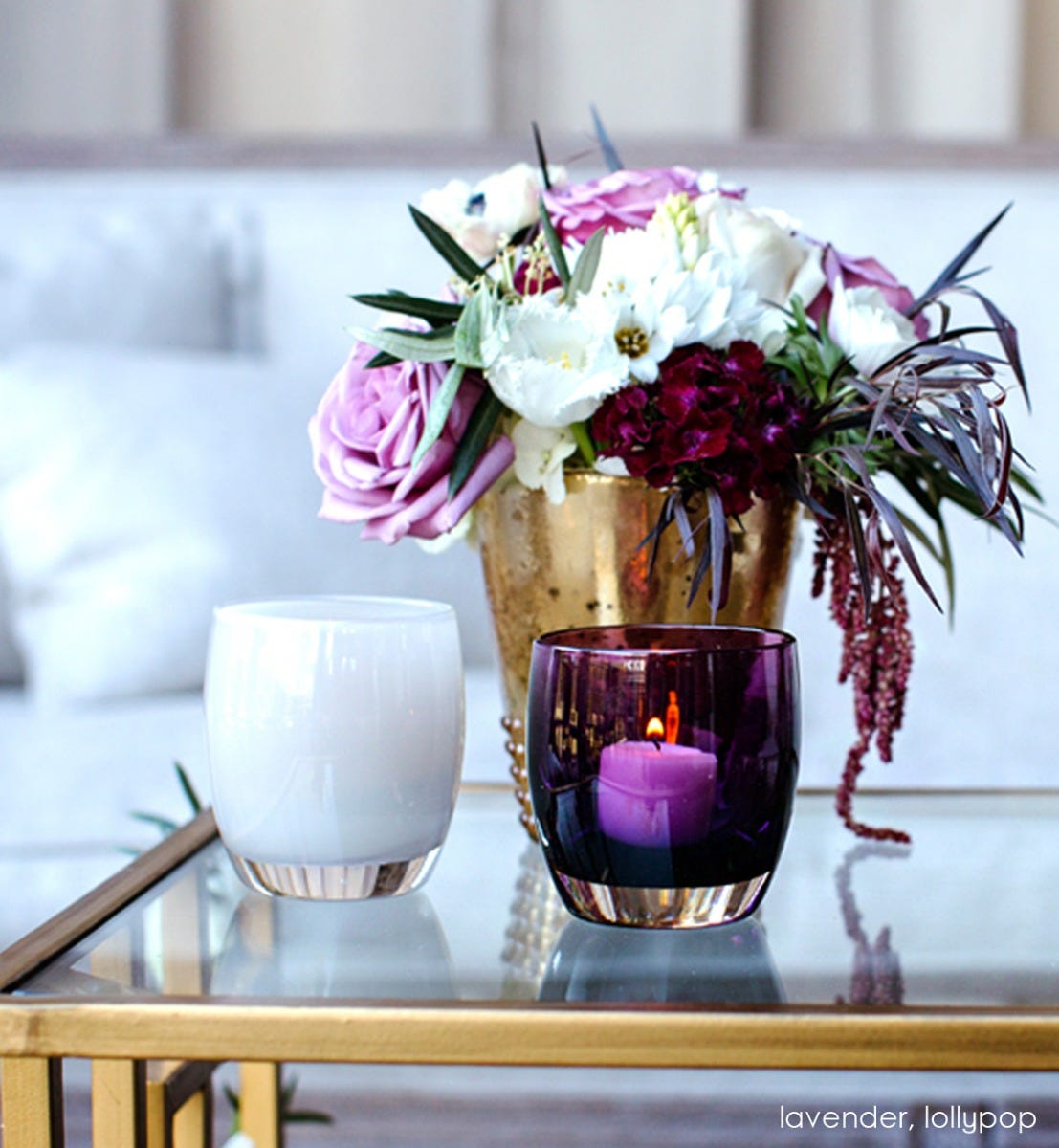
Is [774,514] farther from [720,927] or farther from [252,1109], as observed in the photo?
[252,1109]

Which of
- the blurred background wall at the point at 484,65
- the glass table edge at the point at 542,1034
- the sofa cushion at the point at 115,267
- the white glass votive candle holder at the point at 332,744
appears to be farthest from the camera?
the blurred background wall at the point at 484,65

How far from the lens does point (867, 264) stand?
0.63 metres

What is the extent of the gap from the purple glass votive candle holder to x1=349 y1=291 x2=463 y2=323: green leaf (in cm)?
16

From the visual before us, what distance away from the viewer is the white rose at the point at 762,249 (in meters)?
0.59

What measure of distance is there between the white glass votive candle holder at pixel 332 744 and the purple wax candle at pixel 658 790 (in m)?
0.10

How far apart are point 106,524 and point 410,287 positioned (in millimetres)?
388

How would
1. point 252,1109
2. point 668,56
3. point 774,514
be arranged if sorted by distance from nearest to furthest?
point 774,514, point 252,1109, point 668,56

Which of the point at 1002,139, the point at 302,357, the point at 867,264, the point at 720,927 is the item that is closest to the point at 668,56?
the point at 1002,139

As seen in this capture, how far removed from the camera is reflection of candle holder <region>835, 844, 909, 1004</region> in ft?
1.42

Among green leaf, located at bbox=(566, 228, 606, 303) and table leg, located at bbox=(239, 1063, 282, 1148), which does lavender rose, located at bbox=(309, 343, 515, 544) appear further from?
table leg, located at bbox=(239, 1063, 282, 1148)

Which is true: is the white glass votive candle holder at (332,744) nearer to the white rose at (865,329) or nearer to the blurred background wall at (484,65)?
the white rose at (865,329)

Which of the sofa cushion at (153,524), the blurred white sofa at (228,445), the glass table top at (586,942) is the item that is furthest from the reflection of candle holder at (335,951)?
the sofa cushion at (153,524)

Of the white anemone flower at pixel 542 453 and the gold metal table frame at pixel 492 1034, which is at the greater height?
the white anemone flower at pixel 542 453

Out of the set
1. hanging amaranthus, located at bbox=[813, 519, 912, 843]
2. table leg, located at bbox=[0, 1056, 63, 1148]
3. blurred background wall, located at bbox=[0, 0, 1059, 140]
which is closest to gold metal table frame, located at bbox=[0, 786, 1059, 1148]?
table leg, located at bbox=[0, 1056, 63, 1148]
